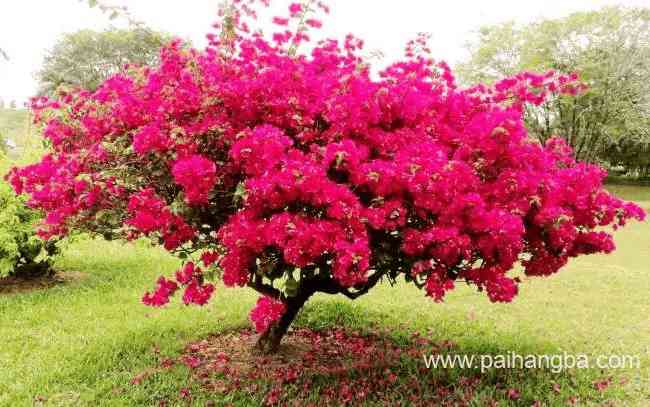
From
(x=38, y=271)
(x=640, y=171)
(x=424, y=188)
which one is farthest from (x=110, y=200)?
(x=640, y=171)

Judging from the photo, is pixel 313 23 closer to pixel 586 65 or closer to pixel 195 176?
pixel 195 176

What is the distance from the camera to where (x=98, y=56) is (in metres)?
45.9

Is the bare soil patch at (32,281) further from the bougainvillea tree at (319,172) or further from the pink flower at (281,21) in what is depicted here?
the pink flower at (281,21)

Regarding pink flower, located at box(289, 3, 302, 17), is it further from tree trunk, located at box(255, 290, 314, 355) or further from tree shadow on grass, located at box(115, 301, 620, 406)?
tree shadow on grass, located at box(115, 301, 620, 406)

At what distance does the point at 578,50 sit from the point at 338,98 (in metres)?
27.6

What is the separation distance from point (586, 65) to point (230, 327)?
81.0 feet

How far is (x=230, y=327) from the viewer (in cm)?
749

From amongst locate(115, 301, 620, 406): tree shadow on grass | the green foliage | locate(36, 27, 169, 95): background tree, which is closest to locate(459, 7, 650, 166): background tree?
locate(115, 301, 620, 406): tree shadow on grass

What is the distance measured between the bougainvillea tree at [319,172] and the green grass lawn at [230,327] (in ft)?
4.97

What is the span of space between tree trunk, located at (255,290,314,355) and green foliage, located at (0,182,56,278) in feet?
13.0

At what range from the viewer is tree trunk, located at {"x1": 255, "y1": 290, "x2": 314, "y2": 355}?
19.8 ft

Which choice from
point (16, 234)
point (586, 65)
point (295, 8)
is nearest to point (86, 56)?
point (586, 65)

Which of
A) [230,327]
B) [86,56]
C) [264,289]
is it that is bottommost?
[230,327]

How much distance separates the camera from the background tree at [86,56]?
147 ft
